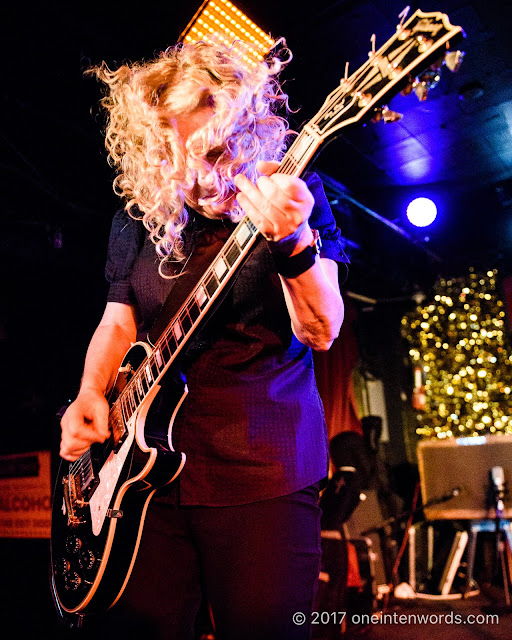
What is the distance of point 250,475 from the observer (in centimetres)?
136

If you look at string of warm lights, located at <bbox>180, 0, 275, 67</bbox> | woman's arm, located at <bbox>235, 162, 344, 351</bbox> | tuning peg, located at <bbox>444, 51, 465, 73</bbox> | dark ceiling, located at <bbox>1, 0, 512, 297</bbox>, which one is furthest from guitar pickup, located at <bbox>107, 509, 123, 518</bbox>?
string of warm lights, located at <bbox>180, 0, 275, 67</bbox>

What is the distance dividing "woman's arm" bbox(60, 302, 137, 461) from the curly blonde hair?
1.25 feet

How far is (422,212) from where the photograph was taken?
714 cm

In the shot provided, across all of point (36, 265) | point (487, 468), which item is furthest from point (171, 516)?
point (487, 468)

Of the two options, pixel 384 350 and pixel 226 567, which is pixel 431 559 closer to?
pixel 384 350

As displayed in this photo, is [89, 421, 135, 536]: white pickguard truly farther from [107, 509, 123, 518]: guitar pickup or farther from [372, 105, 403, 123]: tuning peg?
[372, 105, 403, 123]: tuning peg

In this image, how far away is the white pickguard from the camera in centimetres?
162

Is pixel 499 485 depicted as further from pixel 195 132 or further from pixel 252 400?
pixel 195 132

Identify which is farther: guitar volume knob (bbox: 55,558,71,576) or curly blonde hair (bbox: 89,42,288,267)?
guitar volume knob (bbox: 55,558,71,576)

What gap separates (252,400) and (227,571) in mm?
452

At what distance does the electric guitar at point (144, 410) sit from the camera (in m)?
1.22

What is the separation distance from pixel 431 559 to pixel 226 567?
7.40 metres

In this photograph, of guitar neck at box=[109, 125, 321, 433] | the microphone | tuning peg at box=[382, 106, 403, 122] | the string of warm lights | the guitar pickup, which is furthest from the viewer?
the microphone

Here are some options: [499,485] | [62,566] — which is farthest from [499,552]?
[62,566]
